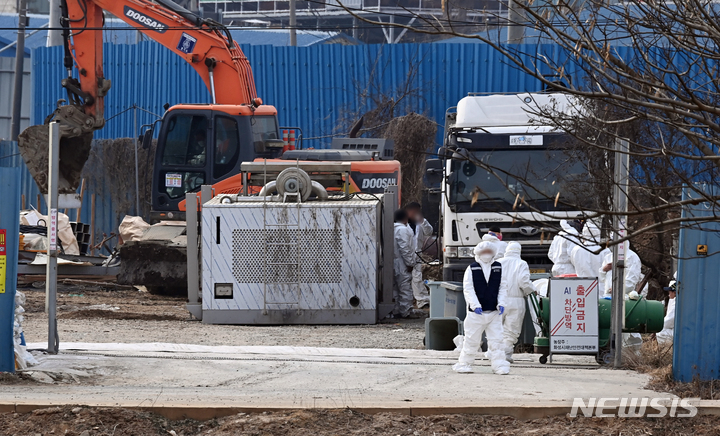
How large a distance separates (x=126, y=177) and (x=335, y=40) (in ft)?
58.5

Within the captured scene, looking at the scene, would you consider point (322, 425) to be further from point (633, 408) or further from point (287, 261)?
point (287, 261)

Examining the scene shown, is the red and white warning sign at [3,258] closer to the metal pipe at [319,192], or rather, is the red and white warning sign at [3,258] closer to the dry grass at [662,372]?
the metal pipe at [319,192]

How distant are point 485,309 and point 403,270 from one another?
548cm

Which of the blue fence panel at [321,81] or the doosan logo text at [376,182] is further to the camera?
the blue fence panel at [321,81]

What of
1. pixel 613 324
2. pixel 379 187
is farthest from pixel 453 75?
pixel 613 324

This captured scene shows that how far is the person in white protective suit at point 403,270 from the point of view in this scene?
14.4 metres

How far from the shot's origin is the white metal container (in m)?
12.8

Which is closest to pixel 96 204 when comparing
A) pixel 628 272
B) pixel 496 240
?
pixel 628 272

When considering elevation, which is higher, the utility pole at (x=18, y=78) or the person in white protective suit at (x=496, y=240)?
the utility pole at (x=18, y=78)

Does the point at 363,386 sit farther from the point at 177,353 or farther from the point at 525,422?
the point at 177,353

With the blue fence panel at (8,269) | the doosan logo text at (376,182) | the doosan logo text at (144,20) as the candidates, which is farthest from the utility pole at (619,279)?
the doosan logo text at (144,20)

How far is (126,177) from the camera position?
2412 cm

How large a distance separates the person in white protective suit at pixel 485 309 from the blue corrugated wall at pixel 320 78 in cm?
1386

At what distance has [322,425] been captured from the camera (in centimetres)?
653
